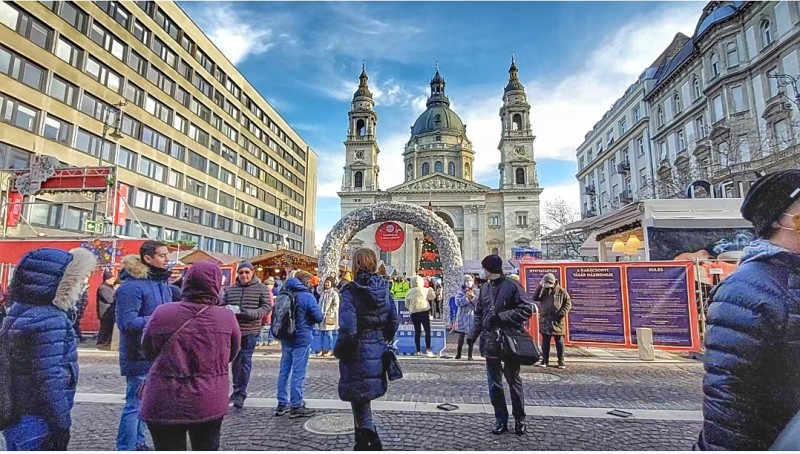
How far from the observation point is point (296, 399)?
474cm

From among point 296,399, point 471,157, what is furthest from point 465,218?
point 296,399

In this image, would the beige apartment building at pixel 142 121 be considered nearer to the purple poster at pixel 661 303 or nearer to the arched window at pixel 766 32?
the purple poster at pixel 661 303

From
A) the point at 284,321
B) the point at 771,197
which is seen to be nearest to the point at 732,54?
the point at 771,197

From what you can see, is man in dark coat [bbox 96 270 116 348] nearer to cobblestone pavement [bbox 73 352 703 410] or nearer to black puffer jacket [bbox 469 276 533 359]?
cobblestone pavement [bbox 73 352 703 410]

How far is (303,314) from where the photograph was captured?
5000 millimetres

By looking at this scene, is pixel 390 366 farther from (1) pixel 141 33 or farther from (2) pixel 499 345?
(1) pixel 141 33

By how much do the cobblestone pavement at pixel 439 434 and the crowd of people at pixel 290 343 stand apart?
0.28m

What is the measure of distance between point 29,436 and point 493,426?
12.7 feet

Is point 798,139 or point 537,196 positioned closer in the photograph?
point 798,139

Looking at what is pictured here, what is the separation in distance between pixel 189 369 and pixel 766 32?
36179 millimetres

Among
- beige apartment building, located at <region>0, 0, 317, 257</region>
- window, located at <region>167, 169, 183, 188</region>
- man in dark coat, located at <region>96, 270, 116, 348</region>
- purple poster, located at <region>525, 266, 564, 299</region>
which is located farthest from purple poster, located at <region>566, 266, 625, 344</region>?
window, located at <region>167, 169, 183, 188</region>

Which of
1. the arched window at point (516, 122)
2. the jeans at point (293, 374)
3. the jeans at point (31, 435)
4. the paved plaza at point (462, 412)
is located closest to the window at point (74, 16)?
the paved plaza at point (462, 412)

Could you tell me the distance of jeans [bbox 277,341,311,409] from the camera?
473cm

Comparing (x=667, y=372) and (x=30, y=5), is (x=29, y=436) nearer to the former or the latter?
(x=667, y=372)
